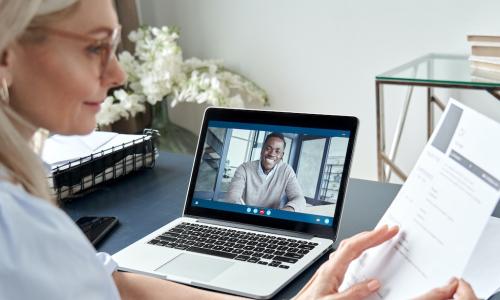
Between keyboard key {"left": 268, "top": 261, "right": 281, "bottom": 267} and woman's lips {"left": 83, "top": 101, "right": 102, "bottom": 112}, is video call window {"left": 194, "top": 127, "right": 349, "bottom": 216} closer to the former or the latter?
keyboard key {"left": 268, "top": 261, "right": 281, "bottom": 267}

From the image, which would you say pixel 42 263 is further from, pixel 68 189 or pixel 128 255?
pixel 68 189

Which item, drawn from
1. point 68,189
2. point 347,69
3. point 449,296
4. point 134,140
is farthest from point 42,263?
point 347,69

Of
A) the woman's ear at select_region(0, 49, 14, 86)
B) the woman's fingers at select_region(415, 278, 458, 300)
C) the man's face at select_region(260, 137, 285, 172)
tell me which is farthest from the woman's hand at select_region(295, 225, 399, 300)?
the woman's ear at select_region(0, 49, 14, 86)

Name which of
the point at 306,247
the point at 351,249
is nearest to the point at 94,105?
the point at 351,249

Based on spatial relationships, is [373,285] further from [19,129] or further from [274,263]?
[19,129]

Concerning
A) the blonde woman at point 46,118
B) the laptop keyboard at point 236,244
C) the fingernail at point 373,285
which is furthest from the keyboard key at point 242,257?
the blonde woman at point 46,118

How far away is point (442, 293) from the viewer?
2.68ft

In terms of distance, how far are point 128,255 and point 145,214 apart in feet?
0.69

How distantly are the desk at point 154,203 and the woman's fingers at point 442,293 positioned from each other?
39cm

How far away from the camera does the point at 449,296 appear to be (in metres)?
0.82

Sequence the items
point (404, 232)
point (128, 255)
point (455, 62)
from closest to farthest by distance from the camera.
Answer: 1. point (404, 232)
2. point (128, 255)
3. point (455, 62)

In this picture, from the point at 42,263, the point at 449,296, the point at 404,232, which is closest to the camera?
the point at 42,263

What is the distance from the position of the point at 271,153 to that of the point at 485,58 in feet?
3.36

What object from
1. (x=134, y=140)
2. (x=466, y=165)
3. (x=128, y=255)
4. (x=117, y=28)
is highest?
(x=117, y=28)
